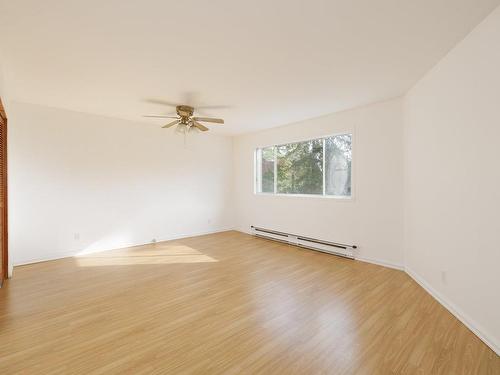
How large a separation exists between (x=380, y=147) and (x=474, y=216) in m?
1.89

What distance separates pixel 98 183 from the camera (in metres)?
4.51

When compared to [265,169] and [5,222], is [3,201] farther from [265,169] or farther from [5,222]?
[265,169]

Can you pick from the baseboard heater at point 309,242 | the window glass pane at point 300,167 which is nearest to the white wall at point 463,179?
the baseboard heater at point 309,242

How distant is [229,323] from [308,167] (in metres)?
3.50

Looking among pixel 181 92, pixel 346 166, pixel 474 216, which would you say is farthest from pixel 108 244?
pixel 474 216

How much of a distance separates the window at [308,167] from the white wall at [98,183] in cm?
145

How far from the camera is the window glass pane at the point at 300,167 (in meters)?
4.70

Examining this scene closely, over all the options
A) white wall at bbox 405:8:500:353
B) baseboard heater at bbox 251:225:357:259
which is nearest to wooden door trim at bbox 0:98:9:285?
baseboard heater at bbox 251:225:357:259

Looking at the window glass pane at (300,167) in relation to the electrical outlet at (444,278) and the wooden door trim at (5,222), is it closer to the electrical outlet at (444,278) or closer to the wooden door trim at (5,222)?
the electrical outlet at (444,278)

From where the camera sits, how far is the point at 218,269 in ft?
11.8

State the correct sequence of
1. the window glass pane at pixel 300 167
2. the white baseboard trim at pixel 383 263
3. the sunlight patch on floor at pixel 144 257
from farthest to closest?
1. the window glass pane at pixel 300 167
2. the sunlight patch on floor at pixel 144 257
3. the white baseboard trim at pixel 383 263

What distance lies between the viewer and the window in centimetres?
428

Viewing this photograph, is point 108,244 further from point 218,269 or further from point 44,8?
point 44,8

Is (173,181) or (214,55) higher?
(214,55)
